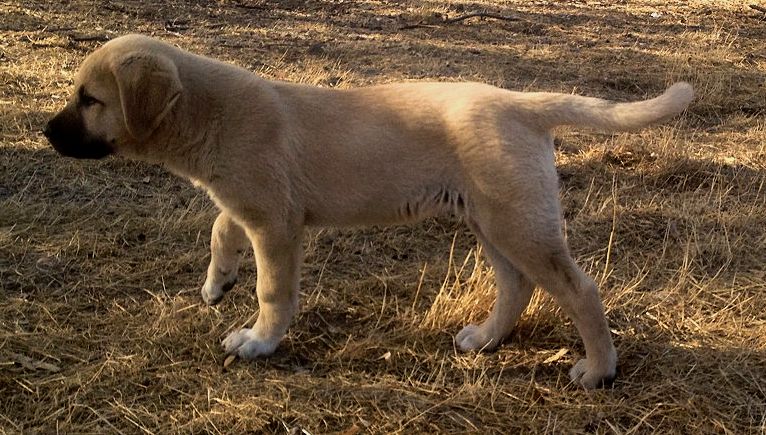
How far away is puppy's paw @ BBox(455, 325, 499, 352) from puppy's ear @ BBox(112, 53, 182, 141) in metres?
1.77

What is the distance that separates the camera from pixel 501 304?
12.3 feet

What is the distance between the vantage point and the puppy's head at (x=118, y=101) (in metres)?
3.40

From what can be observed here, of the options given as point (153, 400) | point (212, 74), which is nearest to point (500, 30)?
point (212, 74)

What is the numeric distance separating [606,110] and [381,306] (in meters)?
1.53

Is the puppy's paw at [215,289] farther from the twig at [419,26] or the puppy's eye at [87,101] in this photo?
the twig at [419,26]

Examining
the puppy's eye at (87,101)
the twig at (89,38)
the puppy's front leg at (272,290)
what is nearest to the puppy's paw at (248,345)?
the puppy's front leg at (272,290)

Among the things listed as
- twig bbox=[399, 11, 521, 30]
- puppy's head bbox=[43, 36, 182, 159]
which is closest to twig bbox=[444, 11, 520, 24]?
twig bbox=[399, 11, 521, 30]

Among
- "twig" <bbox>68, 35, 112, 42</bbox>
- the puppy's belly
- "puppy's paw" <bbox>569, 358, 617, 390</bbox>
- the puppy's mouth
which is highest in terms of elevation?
the puppy's mouth

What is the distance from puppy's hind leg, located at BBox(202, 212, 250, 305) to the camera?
12.6ft

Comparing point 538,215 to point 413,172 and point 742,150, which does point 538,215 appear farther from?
point 742,150

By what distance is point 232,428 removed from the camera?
10.1 feet

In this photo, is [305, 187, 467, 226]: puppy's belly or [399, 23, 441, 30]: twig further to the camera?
[399, 23, 441, 30]: twig

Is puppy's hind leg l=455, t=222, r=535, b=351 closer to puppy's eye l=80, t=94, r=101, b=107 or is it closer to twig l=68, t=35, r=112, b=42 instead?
puppy's eye l=80, t=94, r=101, b=107

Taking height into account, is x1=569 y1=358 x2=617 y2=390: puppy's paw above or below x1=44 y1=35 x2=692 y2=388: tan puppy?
below
